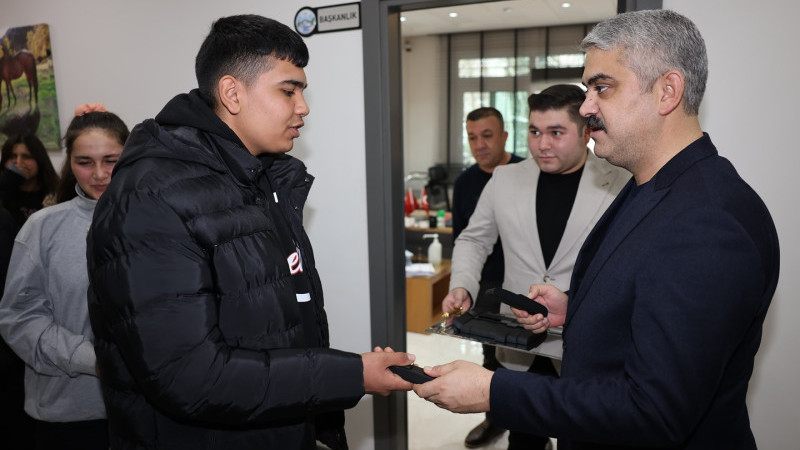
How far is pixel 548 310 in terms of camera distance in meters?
1.79

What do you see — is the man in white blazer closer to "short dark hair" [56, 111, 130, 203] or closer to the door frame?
the door frame

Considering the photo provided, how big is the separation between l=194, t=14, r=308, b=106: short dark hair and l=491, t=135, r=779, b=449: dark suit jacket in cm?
91

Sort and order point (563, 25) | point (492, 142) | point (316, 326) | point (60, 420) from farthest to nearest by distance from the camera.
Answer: point (563, 25), point (492, 142), point (60, 420), point (316, 326)

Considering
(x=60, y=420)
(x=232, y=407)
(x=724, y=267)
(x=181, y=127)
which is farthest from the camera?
(x=60, y=420)

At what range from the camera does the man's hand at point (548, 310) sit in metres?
1.74

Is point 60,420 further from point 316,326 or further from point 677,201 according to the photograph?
point 677,201

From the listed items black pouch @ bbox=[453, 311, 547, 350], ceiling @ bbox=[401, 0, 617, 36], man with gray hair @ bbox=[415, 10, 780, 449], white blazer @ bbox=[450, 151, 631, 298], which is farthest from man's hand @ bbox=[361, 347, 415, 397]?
ceiling @ bbox=[401, 0, 617, 36]

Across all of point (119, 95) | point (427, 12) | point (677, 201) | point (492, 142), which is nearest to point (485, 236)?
point (492, 142)

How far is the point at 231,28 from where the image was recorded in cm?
132

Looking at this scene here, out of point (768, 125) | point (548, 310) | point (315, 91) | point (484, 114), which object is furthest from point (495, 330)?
point (484, 114)

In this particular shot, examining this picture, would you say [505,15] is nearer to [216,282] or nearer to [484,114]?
[484,114]

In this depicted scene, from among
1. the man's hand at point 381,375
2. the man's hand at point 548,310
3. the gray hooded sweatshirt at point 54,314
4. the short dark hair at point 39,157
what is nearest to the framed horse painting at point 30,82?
the short dark hair at point 39,157

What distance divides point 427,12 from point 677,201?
6.88 m

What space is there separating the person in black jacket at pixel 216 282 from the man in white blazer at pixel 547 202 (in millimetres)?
954
